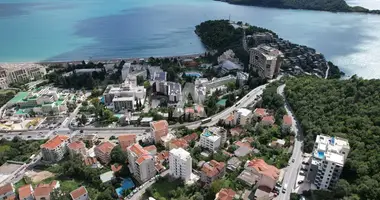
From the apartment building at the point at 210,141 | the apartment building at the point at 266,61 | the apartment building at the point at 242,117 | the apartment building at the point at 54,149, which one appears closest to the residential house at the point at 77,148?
the apartment building at the point at 54,149

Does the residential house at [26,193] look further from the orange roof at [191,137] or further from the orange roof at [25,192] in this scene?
the orange roof at [191,137]

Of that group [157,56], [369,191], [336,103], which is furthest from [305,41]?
[369,191]

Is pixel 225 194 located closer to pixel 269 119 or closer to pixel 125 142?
pixel 125 142

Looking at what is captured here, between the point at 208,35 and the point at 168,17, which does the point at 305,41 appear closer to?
the point at 208,35

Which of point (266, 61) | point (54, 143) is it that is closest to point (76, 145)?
point (54, 143)

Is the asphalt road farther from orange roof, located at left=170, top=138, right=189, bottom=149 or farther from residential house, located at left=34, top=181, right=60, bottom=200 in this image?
residential house, located at left=34, top=181, right=60, bottom=200

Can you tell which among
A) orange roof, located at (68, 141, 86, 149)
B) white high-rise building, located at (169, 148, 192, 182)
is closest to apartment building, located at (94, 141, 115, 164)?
orange roof, located at (68, 141, 86, 149)
